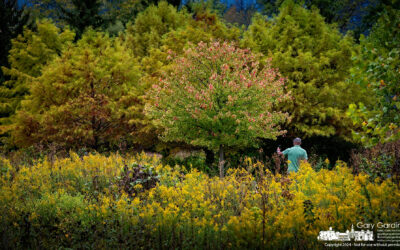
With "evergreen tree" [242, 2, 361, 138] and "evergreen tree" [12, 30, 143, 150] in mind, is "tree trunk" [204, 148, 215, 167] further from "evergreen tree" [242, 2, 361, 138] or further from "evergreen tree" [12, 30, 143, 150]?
"evergreen tree" [242, 2, 361, 138]

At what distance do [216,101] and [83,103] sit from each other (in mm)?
6400

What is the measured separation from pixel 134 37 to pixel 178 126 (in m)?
16.5

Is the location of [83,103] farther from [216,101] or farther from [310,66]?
[310,66]

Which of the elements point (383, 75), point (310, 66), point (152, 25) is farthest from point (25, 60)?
point (383, 75)

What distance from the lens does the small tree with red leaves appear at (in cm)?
1084

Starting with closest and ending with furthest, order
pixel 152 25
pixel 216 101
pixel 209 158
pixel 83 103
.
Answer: pixel 216 101 < pixel 83 103 < pixel 209 158 < pixel 152 25

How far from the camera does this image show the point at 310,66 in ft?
48.4

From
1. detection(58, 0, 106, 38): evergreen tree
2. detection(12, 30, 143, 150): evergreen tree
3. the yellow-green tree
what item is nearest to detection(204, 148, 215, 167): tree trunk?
detection(12, 30, 143, 150): evergreen tree

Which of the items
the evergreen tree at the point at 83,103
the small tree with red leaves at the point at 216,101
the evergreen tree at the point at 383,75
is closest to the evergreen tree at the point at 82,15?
the evergreen tree at the point at 83,103

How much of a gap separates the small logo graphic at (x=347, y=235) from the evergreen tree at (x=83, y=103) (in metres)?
11.2

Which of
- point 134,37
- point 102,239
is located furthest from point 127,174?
point 134,37

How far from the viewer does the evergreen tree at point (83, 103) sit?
47.1 ft

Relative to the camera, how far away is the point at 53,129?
1473cm

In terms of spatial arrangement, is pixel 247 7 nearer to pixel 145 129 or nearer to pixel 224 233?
pixel 145 129
